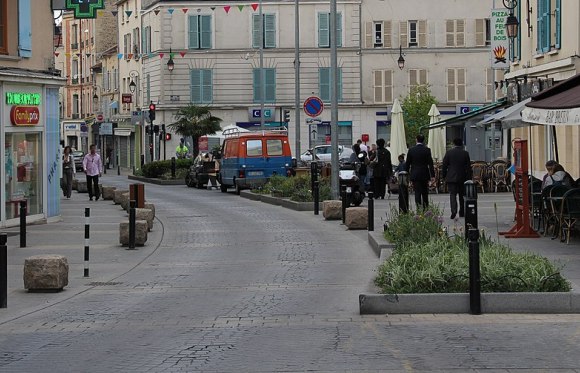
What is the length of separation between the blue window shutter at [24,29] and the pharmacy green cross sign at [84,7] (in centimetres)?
137

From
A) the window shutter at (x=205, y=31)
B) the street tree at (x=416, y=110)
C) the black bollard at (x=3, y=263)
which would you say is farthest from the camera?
the window shutter at (x=205, y=31)

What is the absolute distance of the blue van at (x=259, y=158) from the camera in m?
40.5

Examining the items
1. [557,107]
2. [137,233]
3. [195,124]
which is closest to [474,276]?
[557,107]

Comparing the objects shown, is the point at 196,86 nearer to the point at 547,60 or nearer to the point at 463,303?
the point at 547,60

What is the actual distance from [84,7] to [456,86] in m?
43.9

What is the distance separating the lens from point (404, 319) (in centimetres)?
1224

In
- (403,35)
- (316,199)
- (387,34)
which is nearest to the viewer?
(316,199)

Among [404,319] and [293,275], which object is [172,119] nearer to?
[293,275]

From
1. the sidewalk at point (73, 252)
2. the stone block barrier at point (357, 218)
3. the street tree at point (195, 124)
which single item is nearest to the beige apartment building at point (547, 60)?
the stone block barrier at point (357, 218)

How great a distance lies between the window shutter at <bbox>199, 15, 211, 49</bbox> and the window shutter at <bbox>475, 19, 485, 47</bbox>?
51.4ft

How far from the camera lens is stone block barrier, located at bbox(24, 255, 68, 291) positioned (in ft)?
50.3

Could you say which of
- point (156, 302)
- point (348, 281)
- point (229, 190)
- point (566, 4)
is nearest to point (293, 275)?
point (348, 281)

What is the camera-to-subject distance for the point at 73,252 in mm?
20750

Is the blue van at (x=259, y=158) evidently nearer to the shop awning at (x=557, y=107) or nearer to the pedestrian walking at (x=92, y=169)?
the pedestrian walking at (x=92, y=169)
